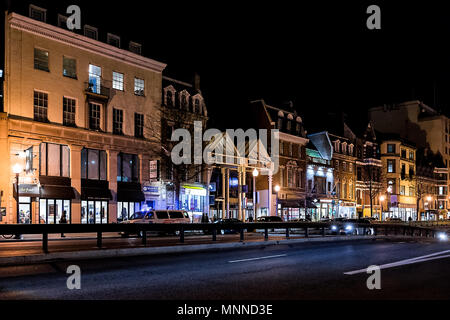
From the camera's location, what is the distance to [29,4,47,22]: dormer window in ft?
117

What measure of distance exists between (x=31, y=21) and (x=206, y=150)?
1711cm

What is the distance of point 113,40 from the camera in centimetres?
4197

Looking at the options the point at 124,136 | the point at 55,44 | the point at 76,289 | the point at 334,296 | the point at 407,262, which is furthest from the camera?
the point at 124,136

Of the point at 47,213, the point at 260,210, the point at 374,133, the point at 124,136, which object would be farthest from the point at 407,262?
the point at 374,133

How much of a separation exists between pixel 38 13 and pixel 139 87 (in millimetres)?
10822

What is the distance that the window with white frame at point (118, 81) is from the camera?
4172cm

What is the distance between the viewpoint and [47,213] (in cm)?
3572

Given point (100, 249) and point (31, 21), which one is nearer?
point (100, 249)

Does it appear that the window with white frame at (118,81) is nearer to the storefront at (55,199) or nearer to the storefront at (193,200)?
the storefront at (55,199)

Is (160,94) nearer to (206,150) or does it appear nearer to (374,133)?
(206,150)

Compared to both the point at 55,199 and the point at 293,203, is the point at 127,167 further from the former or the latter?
the point at 293,203

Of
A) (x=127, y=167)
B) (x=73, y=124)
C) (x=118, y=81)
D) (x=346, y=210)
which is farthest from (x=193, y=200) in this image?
(x=346, y=210)

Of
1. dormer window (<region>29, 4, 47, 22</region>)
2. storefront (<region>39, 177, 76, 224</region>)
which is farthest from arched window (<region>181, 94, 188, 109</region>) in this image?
dormer window (<region>29, 4, 47, 22</region>)
